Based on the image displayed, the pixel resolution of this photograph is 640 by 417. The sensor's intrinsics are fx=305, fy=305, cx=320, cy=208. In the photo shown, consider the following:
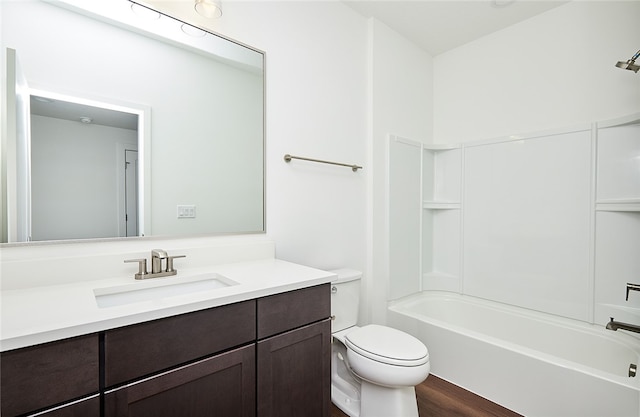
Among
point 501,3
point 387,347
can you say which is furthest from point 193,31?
point 501,3

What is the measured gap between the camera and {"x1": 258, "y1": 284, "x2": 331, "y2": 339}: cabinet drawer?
109 centimetres

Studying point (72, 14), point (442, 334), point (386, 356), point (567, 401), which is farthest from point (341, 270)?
point (72, 14)

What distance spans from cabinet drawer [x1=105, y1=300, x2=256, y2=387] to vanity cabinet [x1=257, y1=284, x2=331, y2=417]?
3.3 inches

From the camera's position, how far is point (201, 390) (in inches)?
37.1

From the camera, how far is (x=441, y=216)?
279 centimetres

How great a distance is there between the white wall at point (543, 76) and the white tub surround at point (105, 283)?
6.85ft

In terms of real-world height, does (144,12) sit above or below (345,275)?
above

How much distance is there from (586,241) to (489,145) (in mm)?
947

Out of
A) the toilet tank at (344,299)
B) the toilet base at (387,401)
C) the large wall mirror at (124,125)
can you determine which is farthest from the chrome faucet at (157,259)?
the toilet base at (387,401)

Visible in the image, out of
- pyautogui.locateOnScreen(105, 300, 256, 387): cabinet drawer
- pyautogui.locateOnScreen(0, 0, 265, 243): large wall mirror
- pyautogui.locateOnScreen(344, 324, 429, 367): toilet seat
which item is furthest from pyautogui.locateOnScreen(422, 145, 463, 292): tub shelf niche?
pyautogui.locateOnScreen(105, 300, 256, 387): cabinet drawer

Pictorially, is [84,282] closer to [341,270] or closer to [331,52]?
[341,270]

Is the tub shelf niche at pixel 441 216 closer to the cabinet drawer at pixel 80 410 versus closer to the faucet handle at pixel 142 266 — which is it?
the faucet handle at pixel 142 266

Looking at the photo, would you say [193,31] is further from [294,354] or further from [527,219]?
[527,219]

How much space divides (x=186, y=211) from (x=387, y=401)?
135 cm
